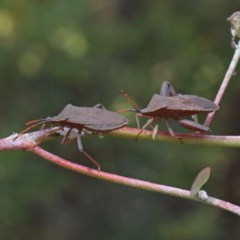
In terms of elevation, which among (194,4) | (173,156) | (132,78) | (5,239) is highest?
(194,4)

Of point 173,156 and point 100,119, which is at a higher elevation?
point 100,119

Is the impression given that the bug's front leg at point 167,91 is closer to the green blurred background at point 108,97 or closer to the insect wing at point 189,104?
the insect wing at point 189,104

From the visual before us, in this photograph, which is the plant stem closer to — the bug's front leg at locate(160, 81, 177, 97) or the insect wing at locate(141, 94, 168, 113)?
the insect wing at locate(141, 94, 168, 113)

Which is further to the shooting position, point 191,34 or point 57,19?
point 191,34

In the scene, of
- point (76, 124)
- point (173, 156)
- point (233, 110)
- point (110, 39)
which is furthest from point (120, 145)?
point (76, 124)

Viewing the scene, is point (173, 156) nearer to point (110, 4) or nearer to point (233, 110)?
point (233, 110)

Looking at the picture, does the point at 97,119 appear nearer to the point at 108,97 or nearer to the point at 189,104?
the point at 189,104

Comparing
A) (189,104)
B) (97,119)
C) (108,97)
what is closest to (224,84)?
(189,104)
